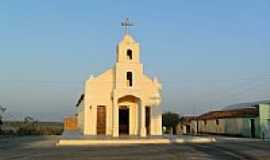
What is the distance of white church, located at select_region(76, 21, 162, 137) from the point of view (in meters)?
35.5

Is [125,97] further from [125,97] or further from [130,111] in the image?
[130,111]

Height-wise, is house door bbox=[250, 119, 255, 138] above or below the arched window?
below

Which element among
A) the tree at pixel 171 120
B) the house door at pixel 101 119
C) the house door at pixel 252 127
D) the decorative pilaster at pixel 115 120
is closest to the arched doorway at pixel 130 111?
the house door at pixel 101 119

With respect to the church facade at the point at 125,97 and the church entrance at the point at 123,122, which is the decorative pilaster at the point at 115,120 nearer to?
the church facade at the point at 125,97

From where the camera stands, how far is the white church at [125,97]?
117ft

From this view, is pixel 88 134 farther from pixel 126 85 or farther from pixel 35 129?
pixel 35 129

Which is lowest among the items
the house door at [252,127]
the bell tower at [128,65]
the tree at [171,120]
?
the house door at [252,127]

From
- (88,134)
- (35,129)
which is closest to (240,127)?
(88,134)

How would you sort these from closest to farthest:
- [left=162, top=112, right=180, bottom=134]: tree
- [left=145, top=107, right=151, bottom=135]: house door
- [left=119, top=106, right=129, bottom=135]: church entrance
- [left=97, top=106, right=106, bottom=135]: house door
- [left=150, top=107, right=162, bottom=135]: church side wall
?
1. [left=97, top=106, right=106, bottom=135]: house door
2. [left=150, top=107, right=162, bottom=135]: church side wall
3. [left=145, top=107, right=151, bottom=135]: house door
4. [left=119, top=106, right=129, bottom=135]: church entrance
5. [left=162, top=112, right=180, bottom=134]: tree

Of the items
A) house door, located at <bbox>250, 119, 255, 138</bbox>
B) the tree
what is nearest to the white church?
house door, located at <bbox>250, 119, 255, 138</bbox>

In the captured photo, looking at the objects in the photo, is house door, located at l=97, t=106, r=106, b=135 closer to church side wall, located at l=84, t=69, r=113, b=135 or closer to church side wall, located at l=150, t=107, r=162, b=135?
church side wall, located at l=84, t=69, r=113, b=135

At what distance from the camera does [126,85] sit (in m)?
35.7

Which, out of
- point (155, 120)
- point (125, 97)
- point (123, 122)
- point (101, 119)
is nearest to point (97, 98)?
point (101, 119)

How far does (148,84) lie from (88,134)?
6516 mm
